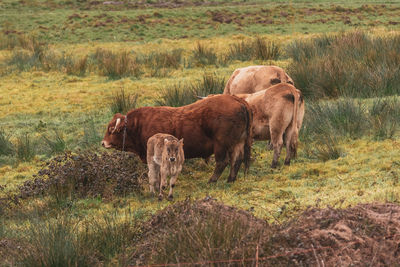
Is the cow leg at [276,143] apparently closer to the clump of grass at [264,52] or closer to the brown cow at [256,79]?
the brown cow at [256,79]

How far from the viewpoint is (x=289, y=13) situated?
40.7 m

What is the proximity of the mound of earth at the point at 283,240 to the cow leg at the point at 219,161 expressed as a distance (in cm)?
323

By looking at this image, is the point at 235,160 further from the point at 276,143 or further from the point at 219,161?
the point at 276,143

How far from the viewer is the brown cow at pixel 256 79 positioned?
12305 mm

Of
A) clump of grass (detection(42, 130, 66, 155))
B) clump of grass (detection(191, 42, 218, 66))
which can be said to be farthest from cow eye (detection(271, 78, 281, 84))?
clump of grass (detection(191, 42, 218, 66))

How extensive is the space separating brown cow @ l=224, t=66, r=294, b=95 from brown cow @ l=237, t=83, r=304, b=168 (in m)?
1.79

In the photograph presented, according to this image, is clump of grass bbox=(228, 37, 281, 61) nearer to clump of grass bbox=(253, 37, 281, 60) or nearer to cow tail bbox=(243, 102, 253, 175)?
clump of grass bbox=(253, 37, 281, 60)

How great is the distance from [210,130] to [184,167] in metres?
1.47

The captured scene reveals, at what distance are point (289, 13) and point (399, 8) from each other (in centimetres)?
872

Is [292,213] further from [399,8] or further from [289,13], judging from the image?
[399,8]

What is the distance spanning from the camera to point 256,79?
12.5 metres

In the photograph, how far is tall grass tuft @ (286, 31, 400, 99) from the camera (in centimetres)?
Result: 1416

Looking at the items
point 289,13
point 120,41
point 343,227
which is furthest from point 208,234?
point 289,13

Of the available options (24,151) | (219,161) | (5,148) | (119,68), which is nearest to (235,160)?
(219,161)
